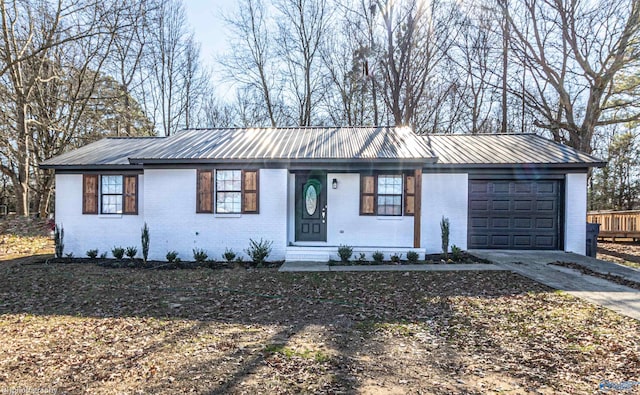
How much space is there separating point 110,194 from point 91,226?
1083mm

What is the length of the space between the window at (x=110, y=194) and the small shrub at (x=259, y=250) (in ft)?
12.5

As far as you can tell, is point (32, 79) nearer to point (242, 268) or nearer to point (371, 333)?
point (242, 268)

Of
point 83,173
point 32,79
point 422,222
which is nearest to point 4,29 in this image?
point 32,79

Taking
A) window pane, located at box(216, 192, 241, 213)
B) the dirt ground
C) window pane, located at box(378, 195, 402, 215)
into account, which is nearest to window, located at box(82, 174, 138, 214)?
window pane, located at box(216, 192, 241, 213)

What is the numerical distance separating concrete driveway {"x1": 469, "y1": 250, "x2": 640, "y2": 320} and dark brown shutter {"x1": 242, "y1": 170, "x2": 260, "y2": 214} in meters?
6.32

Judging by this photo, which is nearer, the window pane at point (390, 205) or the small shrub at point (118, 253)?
the window pane at point (390, 205)

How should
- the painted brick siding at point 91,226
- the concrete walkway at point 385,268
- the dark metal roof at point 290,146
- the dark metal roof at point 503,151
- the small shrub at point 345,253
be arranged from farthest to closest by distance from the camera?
the painted brick siding at point 91,226 < the dark metal roof at point 503,151 < the dark metal roof at point 290,146 < the small shrub at point 345,253 < the concrete walkway at point 385,268

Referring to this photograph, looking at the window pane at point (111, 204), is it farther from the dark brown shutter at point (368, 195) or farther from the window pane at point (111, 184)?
the dark brown shutter at point (368, 195)

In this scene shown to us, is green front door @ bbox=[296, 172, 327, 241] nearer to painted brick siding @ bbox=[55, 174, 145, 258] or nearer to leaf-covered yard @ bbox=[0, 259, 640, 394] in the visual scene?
leaf-covered yard @ bbox=[0, 259, 640, 394]

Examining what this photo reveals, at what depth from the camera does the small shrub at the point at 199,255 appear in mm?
9305

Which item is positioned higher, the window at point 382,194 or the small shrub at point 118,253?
the window at point 382,194

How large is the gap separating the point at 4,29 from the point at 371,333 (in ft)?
61.5

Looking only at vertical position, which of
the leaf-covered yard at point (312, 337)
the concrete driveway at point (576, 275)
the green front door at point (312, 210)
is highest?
the green front door at point (312, 210)

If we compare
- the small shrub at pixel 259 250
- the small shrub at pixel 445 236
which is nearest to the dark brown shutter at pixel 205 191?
the small shrub at pixel 259 250
